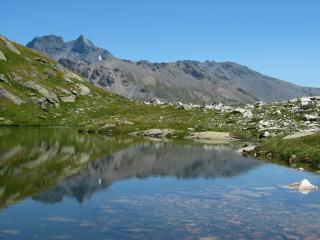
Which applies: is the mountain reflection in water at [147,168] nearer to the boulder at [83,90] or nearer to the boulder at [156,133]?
the boulder at [156,133]

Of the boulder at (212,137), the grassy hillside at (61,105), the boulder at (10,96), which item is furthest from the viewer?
the boulder at (10,96)

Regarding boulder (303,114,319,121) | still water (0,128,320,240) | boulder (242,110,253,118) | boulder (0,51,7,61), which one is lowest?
still water (0,128,320,240)

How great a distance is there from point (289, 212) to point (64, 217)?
1314cm

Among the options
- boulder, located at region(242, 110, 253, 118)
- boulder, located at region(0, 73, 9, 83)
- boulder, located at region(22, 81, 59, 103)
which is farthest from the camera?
boulder, located at region(0, 73, 9, 83)

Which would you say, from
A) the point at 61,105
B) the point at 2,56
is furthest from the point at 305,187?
the point at 2,56

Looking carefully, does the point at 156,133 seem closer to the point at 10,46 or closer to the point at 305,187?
the point at 305,187

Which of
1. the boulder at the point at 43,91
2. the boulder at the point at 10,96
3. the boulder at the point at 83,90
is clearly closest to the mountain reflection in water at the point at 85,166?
the boulder at the point at 10,96

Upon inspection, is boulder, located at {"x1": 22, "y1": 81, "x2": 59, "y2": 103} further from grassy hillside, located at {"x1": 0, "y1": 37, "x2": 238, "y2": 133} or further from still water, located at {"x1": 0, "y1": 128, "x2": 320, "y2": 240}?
still water, located at {"x1": 0, "y1": 128, "x2": 320, "y2": 240}

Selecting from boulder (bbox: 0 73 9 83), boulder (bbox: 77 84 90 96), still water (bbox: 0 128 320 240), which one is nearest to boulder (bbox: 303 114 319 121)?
still water (bbox: 0 128 320 240)

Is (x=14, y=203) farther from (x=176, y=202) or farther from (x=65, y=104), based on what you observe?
(x=65, y=104)

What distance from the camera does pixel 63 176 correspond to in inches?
1570

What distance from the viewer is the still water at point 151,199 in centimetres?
2264

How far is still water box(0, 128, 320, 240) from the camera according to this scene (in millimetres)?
22641

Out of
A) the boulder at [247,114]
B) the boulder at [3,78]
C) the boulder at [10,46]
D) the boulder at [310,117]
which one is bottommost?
the boulder at [310,117]
